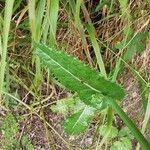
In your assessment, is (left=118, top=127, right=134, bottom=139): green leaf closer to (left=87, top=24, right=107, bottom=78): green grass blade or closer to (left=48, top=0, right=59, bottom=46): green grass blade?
(left=87, top=24, right=107, bottom=78): green grass blade

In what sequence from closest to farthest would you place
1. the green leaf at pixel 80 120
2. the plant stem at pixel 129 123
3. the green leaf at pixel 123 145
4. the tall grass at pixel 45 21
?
the plant stem at pixel 129 123 < the green leaf at pixel 80 120 < the tall grass at pixel 45 21 < the green leaf at pixel 123 145

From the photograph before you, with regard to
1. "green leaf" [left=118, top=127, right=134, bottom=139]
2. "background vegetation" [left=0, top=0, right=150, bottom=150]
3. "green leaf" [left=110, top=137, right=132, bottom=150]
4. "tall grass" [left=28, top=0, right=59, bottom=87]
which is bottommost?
"green leaf" [left=110, top=137, right=132, bottom=150]

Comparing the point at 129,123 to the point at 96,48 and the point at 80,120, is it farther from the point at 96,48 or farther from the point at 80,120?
the point at 96,48

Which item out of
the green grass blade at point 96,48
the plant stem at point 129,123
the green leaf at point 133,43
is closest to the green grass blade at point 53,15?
the green grass blade at point 96,48

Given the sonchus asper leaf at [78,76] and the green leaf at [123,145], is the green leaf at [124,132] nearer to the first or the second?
the green leaf at [123,145]

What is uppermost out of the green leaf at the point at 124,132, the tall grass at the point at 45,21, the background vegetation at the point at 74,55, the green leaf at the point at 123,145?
the tall grass at the point at 45,21

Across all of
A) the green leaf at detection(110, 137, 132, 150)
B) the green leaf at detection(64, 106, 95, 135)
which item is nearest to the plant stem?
the green leaf at detection(64, 106, 95, 135)
